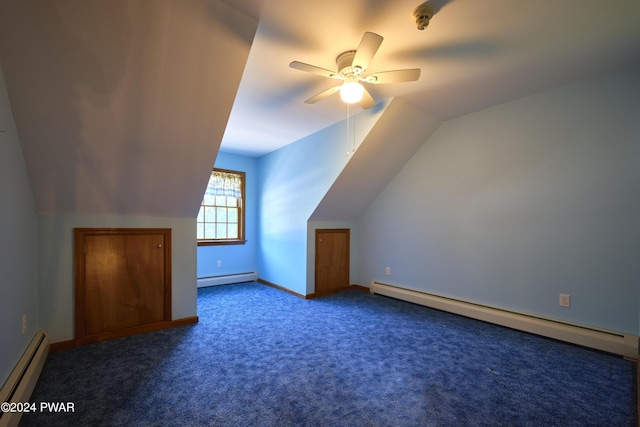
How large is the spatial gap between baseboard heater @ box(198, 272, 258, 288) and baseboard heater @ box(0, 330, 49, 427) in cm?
228

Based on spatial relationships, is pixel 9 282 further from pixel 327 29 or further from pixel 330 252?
pixel 330 252

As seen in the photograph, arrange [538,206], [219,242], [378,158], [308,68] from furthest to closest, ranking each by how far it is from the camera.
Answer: [219,242], [378,158], [538,206], [308,68]

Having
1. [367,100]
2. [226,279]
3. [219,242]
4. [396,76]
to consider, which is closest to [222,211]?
[219,242]

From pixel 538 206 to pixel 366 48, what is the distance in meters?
2.40

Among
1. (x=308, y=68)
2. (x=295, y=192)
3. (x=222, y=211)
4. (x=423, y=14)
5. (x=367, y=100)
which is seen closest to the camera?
(x=423, y=14)

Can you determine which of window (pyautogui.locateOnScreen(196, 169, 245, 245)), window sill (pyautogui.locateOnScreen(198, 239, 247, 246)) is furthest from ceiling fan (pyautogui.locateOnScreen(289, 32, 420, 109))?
window sill (pyautogui.locateOnScreen(198, 239, 247, 246))

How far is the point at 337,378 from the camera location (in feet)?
6.37

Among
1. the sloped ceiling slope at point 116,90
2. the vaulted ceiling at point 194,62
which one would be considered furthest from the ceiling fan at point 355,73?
the sloped ceiling slope at point 116,90

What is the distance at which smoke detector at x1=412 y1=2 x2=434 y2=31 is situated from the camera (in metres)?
1.56

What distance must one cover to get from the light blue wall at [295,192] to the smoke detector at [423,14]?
128 centimetres

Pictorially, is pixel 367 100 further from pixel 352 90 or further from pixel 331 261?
pixel 331 261

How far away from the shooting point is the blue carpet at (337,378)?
1568 millimetres

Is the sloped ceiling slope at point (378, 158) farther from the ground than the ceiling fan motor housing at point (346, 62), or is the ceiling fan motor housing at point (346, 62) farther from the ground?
the ceiling fan motor housing at point (346, 62)

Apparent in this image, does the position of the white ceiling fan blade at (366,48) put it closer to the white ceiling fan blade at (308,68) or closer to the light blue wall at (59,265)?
the white ceiling fan blade at (308,68)
